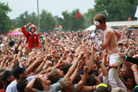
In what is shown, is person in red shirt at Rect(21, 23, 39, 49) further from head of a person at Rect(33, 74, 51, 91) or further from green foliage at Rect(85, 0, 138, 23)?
green foliage at Rect(85, 0, 138, 23)

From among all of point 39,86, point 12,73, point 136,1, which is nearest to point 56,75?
point 39,86

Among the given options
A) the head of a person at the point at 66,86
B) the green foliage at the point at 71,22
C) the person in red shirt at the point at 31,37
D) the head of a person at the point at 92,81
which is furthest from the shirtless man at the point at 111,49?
the green foliage at the point at 71,22

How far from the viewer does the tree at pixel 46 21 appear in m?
71.9

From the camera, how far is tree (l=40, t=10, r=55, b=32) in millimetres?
71938

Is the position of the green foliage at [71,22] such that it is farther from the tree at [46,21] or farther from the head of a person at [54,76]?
the head of a person at [54,76]

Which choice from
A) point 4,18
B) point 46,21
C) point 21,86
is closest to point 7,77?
point 21,86

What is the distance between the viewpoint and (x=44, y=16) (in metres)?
73.1

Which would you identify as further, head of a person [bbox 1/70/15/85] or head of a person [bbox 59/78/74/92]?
head of a person [bbox 1/70/15/85]

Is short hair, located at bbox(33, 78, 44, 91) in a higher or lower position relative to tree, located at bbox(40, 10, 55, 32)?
lower

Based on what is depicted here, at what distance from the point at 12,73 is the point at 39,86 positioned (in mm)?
670

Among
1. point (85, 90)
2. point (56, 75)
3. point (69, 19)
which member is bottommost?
point (85, 90)

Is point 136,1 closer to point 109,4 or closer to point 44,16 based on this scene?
point 109,4

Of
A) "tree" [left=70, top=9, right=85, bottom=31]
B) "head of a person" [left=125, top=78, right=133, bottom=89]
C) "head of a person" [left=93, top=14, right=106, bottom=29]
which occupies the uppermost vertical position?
"tree" [left=70, top=9, right=85, bottom=31]

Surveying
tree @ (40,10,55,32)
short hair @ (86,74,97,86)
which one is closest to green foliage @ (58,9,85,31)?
tree @ (40,10,55,32)
